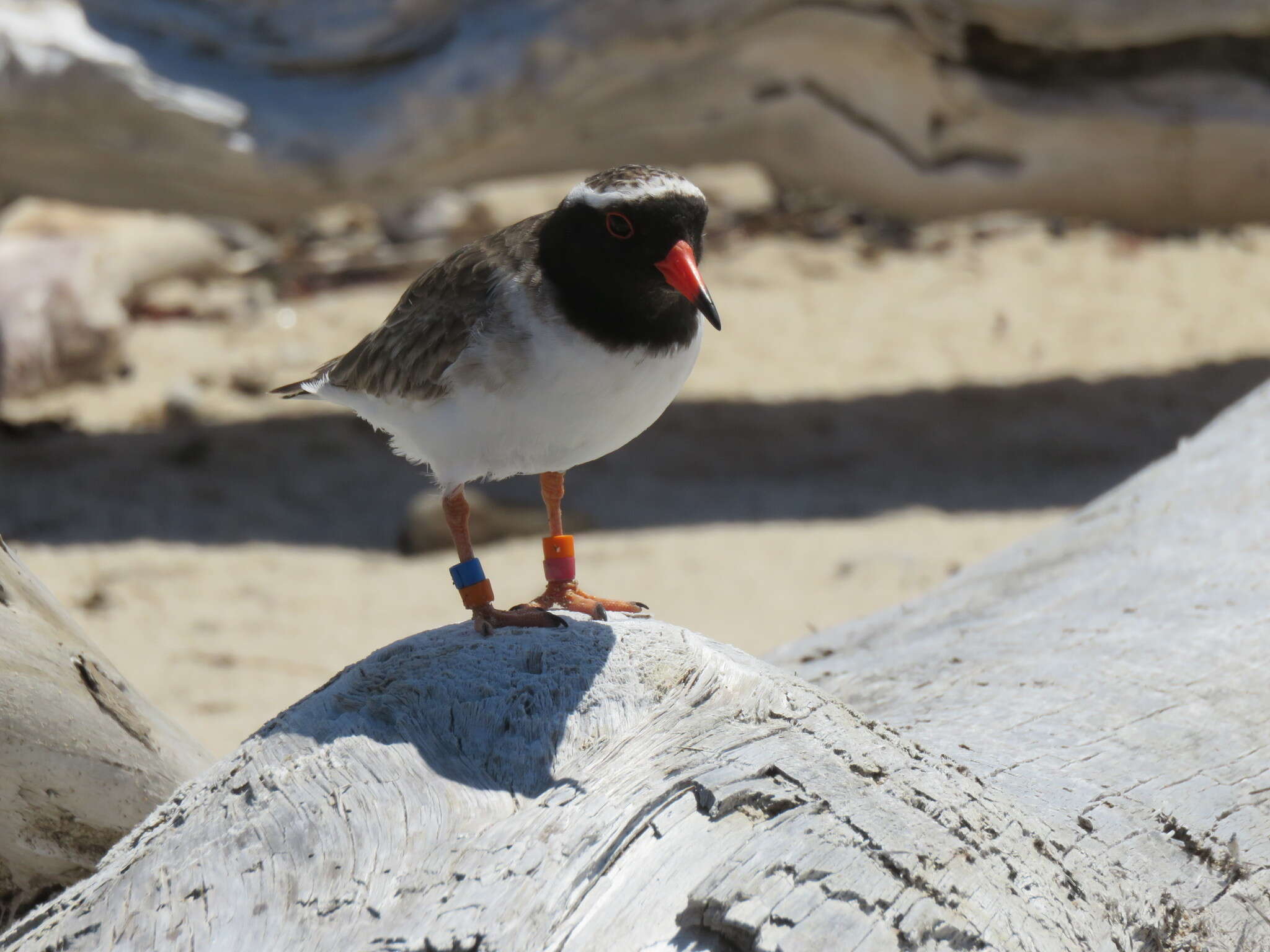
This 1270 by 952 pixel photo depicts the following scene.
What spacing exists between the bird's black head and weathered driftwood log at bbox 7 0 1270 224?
4683 mm

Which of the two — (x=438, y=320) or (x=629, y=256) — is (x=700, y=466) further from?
(x=629, y=256)

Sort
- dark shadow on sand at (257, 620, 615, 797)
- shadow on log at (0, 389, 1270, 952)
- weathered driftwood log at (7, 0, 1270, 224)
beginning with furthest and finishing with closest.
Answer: weathered driftwood log at (7, 0, 1270, 224)
dark shadow on sand at (257, 620, 615, 797)
shadow on log at (0, 389, 1270, 952)

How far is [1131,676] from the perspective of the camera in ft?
10.3

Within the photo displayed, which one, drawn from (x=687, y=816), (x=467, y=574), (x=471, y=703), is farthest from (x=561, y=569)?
(x=687, y=816)

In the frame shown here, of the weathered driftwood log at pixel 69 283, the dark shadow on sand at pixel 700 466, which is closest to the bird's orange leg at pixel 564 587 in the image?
the dark shadow on sand at pixel 700 466

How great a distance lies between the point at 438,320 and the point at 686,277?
2.06 ft

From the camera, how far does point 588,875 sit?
2.11 meters

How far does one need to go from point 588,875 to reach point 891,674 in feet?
4.81

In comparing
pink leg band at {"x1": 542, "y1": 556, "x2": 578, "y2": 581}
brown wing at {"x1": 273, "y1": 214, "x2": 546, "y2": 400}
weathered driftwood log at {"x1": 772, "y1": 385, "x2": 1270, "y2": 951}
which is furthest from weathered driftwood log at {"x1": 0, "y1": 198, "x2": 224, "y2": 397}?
pink leg band at {"x1": 542, "y1": 556, "x2": 578, "y2": 581}

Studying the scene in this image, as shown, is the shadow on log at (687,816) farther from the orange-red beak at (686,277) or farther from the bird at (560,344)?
the orange-red beak at (686,277)

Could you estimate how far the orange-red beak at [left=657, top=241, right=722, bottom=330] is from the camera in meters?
2.77

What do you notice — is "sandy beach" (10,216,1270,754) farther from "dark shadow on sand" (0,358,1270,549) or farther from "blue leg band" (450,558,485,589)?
"blue leg band" (450,558,485,589)

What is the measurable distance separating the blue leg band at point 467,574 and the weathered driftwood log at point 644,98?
4.79 meters

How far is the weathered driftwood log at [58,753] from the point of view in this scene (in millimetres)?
2816
